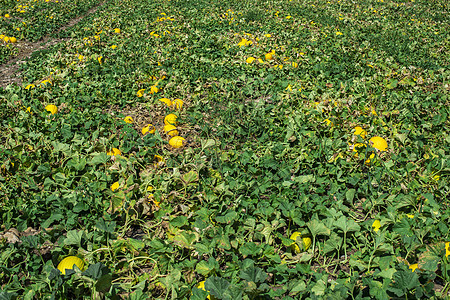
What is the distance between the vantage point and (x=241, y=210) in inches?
114

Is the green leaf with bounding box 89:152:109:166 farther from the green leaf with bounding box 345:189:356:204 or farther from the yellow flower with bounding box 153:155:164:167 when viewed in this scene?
the green leaf with bounding box 345:189:356:204

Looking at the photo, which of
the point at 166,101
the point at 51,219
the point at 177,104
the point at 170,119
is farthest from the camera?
the point at 166,101

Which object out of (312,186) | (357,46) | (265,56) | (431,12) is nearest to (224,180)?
(312,186)

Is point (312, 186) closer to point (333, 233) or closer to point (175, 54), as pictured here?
point (333, 233)

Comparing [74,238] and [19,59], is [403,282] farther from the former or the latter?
[19,59]

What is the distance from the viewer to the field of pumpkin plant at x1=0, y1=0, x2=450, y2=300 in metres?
2.34

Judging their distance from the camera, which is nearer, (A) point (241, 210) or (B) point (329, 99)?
(A) point (241, 210)

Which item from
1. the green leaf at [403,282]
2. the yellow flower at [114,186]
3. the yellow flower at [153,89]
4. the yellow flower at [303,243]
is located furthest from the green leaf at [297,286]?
the yellow flower at [153,89]

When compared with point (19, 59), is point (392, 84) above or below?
above

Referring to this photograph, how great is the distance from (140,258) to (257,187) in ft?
3.85

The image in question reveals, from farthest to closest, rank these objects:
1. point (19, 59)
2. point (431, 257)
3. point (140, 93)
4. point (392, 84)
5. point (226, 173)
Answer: point (19, 59) < point (392, 84) < point (140, 93) < point (226, 173) < point (431, 257)

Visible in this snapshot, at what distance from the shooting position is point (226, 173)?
324cm

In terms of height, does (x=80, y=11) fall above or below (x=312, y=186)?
below

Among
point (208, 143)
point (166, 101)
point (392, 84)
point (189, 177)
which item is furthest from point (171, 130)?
point (392, 84)
